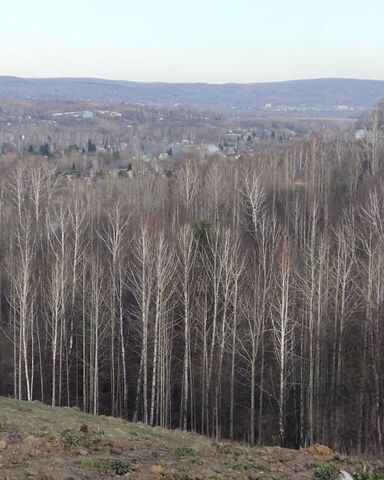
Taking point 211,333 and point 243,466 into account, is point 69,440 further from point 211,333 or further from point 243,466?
point 211,333

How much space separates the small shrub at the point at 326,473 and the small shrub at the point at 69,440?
13.1ft

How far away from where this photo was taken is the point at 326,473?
31.8ft

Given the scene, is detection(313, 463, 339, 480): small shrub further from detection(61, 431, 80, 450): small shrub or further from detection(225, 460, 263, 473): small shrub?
detection(61, 431, 80, 450): small shrub

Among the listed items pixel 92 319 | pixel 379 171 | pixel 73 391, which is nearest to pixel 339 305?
pixel 92 319

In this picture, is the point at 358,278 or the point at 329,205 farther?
the point at 329,205

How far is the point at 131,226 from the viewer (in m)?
37.3

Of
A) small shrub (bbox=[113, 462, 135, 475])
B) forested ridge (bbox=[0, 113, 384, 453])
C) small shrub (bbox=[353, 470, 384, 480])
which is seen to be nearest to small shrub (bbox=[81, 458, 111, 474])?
small shrub (bbox=[113, 462, 135, 475])

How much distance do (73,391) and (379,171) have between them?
27.6 meters

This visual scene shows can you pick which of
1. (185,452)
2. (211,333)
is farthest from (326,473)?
(211,333)

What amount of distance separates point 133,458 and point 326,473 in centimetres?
302

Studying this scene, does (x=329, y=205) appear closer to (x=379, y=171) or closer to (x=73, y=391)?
(x=379, y=171)

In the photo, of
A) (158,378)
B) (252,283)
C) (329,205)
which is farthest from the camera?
(329,205)

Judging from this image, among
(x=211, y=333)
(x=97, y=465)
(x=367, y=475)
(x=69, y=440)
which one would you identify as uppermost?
(x=97, y=465)

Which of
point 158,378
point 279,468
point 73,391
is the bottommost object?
point 73,391
